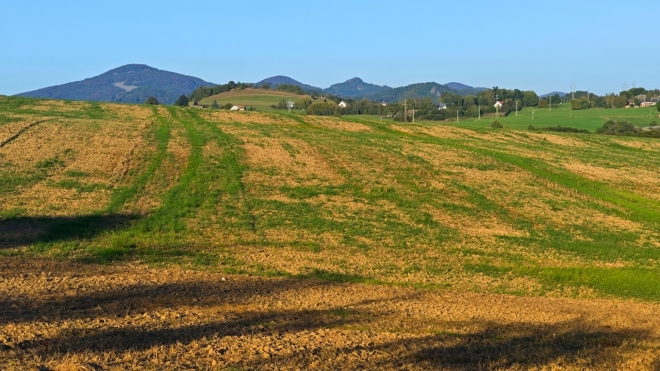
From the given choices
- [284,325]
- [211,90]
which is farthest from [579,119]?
[284,325]

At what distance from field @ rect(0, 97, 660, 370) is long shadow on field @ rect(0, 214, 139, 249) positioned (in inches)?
3.4

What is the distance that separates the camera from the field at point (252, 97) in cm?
11666

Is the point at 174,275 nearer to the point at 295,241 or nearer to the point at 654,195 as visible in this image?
the point at 295,241

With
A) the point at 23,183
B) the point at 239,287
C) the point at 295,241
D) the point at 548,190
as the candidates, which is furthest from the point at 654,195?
the point at 23,183

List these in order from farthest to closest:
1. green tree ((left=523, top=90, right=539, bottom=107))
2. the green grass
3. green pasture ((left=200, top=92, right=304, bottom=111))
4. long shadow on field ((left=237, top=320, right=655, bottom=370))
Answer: green tree ((left=523, top=90, right=539, bottom=107)), green pasture ((left=200, top=92, right=304, bottom=111)), the green grass, long shadow on field ((left=237, top=320, right=655, bottom=370))

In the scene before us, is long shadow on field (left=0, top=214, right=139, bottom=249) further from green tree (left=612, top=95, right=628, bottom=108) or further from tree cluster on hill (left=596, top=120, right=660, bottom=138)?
green tree (left=612, top=95, right=628, bottom=108)

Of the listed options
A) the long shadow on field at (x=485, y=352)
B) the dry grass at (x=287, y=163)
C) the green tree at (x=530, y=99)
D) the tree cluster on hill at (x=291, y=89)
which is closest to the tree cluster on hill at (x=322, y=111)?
the tree cluster on hill at (x=291, y=89)

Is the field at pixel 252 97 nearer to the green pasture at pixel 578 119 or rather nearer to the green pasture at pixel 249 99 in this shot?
the green pasture at pixel 249 99

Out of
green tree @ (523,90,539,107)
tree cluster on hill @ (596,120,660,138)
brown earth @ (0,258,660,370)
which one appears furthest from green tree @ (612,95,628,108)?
brown earth @ (0,258,660,370)

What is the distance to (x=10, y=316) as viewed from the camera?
10219 mm

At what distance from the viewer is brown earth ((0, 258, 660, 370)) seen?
Answer: 29.0 ft

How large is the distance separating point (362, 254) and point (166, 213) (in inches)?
252

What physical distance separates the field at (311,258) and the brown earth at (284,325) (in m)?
0.05

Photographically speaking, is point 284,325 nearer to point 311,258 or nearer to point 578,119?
point 311,258
